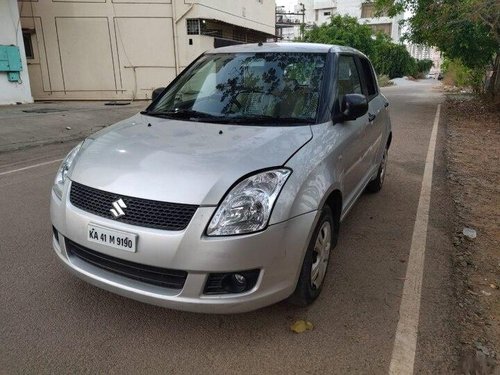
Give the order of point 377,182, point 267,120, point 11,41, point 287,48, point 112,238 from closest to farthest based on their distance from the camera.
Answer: point 112,238, point 267,120, point 287,48, point 377,182, point 11,41

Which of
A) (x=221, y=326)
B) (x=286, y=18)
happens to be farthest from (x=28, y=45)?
(x=286, y=18)

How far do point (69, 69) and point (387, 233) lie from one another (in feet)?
52.5

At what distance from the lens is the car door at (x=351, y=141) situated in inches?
136

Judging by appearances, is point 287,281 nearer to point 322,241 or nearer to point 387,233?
point 322,241

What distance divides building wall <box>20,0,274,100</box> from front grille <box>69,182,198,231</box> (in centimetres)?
1560

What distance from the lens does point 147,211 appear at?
Result: 240cm

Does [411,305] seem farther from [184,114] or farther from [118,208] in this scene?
[184,114]

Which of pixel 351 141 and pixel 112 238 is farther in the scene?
pixel 351 141

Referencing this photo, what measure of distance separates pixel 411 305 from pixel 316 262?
749 millimetres

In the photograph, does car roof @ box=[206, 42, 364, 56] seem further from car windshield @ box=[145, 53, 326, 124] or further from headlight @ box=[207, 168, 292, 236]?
headlight @ box=[207, 168, 292, 236]

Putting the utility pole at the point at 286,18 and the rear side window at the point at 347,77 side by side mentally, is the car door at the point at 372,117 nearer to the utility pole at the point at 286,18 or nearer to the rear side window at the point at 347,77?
the rear side window at the point at 347,77

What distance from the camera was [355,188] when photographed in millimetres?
4004

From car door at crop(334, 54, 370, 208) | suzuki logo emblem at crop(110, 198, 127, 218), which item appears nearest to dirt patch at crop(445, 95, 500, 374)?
car door at crop(334, 54, 370, 208)

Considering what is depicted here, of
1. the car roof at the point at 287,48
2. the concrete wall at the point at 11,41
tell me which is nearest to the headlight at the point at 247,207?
the car roof at the point at 287,48
